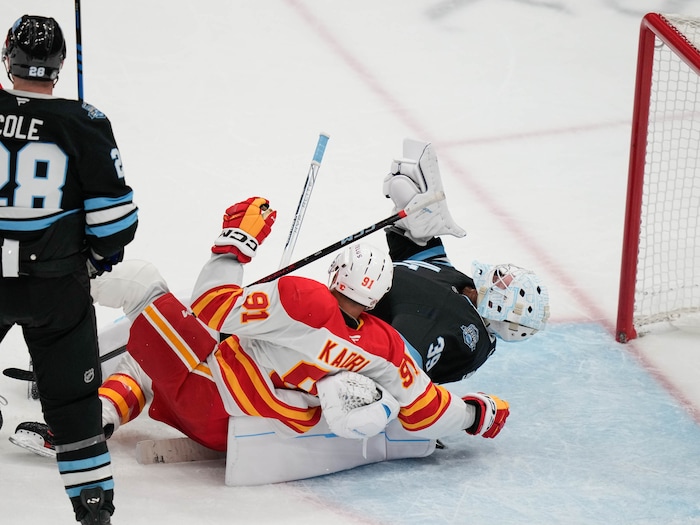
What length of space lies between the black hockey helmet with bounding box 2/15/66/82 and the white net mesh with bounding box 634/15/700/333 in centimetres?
210

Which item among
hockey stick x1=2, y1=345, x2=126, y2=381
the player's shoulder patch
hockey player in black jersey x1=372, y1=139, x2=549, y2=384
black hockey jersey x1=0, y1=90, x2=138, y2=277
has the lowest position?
hockey stick x1=2, y1=345, x2=126, y2=381

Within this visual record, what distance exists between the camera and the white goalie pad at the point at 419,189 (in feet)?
12.4

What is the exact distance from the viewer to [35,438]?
10.2 feet

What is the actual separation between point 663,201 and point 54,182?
2922mm

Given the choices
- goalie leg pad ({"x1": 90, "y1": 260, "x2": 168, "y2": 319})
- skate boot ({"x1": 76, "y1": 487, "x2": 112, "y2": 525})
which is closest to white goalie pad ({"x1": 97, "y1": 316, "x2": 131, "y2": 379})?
goalie leg pad ({"x1": 90, "y1": 260, "x2": 168, "y2": 319})

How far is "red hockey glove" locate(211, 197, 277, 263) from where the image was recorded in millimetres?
2998

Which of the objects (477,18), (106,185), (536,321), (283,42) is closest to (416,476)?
(536,321)

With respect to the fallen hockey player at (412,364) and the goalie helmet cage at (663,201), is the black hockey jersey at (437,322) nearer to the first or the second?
the fallen hockey player at (412,364)

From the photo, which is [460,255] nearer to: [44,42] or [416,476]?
[416,476]

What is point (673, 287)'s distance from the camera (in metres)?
4.47

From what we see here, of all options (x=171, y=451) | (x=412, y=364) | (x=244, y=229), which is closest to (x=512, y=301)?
(x=412, y=364)

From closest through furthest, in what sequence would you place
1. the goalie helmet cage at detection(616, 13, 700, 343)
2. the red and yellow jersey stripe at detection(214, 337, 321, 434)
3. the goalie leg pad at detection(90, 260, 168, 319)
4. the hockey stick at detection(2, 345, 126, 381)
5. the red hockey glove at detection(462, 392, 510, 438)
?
1. the red and yellow jersey stripe at detection(214, 337, 321, 434)
2. the goalie leg pad at detection(90, 260, 168, 319)
3. the red hockey glove at detection(462, 392, 510, 438)
4. the hockey stick at detection(2, 345, 126, 381)
5. the goalie helmet cage at detection(616, 13, 700, 343)

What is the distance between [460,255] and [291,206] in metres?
0.73

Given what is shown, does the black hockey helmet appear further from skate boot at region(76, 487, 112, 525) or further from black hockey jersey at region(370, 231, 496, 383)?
black hockey jersey at region(370, 231, 496, 383)
